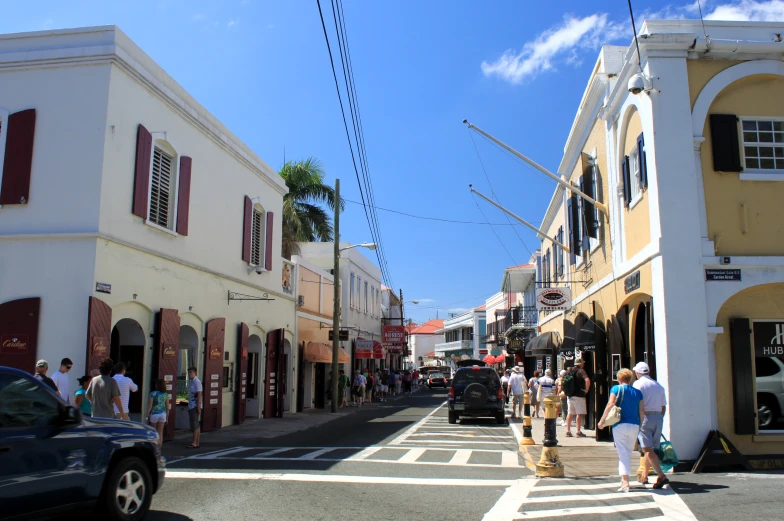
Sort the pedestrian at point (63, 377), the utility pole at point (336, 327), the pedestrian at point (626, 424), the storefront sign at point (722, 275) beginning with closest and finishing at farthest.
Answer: the pedestrian at point (626, 424) → the storefront sign at point (722, 275) → the pedestrian at point (63, 377) → the utility pole at point (336, 327)

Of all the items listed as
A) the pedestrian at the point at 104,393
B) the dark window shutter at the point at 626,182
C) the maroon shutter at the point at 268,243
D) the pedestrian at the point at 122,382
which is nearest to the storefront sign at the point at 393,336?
the maroon shutter at the point at 268,243

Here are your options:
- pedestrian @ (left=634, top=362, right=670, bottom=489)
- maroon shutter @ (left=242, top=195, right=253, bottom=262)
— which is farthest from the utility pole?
pedestrian @ (left=634, top=362, right=670, bottom=489)

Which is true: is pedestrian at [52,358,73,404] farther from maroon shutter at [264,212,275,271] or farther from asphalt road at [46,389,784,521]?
maroon shutter at [264,212,275,271]

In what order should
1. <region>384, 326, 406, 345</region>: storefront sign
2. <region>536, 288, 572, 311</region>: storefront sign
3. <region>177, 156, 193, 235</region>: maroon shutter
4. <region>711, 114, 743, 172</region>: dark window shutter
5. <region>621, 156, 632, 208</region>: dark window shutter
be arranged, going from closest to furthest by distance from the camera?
<region>711, 114, 743, 172</region>: dark window shutter, <region>621, 156, 632, 208</region>: dark window shutter, <region>177, 156, 193, 235</region>: maroon shutter, <region>536, 288, 572, 311</region>: storefront sign, <region>384, 326, 406, 345</region>: storefront sign

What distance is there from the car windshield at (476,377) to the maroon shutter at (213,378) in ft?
23.7

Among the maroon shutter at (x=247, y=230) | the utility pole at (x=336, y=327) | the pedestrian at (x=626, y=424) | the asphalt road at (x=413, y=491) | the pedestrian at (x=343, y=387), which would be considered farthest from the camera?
the pedestrian at (x=343, y=387)

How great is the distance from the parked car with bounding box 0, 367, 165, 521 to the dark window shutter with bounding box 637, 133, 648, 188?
377 inches

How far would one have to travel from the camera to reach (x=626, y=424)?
8.84 metres

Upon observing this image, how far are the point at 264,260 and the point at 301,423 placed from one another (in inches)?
225

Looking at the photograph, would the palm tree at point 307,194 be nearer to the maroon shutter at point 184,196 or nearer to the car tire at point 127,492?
the maroon shutter at point 184,196

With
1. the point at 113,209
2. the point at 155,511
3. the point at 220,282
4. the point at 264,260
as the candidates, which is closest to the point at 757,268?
the point at 155,511

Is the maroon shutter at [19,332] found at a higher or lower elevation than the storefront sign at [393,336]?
lower

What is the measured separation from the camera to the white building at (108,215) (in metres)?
12.7

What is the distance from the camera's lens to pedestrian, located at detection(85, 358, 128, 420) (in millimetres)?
10477
